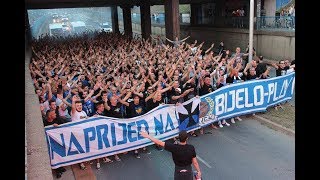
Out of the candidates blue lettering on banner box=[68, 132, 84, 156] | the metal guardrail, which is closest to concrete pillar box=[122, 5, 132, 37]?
the metal guardrail

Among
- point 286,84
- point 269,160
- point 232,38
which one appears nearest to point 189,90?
point 269,160

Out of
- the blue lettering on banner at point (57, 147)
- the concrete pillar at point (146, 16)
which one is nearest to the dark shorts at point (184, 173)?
the blue lettering on banner at point (57, 147)

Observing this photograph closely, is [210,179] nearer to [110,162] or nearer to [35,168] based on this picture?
[110,162]

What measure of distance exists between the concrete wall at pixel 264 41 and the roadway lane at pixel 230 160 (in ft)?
45.7

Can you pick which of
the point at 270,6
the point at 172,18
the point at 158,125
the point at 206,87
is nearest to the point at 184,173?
the point at 158,125

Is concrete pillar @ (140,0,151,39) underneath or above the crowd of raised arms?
above

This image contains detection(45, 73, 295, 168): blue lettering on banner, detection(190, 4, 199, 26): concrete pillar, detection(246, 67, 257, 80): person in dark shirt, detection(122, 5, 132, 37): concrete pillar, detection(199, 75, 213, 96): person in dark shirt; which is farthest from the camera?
detection(190, 4, 199, 26): concrete pillar

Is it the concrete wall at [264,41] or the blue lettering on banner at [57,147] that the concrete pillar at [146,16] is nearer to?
the concrete wall at [264,41]

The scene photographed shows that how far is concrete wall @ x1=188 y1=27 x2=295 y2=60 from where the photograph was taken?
72.1 feet

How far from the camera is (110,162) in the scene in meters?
8.09

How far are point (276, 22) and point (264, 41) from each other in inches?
59.4

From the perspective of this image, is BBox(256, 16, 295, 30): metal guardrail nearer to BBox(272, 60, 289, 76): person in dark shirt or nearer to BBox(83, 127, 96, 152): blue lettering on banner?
BBox(272, 60, 289, 76): person in dark shirt

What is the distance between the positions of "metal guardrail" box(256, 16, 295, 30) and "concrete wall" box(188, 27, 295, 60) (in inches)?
33.4
